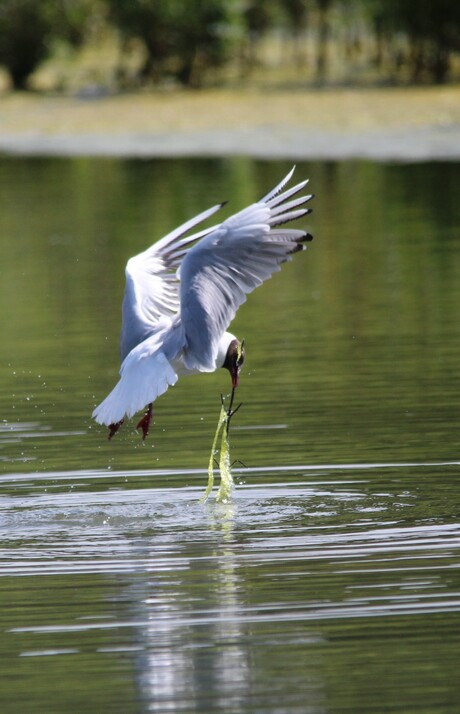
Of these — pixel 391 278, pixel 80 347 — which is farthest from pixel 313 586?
pixel 391 278

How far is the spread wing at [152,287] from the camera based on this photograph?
1039cm

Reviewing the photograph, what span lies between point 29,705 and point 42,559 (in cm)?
207

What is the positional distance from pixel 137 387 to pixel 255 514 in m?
0.86

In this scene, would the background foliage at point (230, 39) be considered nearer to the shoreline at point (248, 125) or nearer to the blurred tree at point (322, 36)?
the blurred tree at point (322, 36)

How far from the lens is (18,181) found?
115 ft

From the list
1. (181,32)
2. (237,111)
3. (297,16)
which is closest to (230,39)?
(181,32)

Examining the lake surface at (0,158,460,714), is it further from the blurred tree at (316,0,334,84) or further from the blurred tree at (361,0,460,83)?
the blurred tree at (316,0,334,84)

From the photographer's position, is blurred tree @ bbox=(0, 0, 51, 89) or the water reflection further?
blurred tree @ bbox=(0, 0, 51, 89)

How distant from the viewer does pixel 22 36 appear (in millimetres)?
58219

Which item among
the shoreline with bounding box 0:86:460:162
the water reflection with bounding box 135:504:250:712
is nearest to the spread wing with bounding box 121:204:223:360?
the water reflection with bounding box 135:504:250:712

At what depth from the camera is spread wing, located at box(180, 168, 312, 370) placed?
31.6 ft

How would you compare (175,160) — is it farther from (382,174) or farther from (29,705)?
(29,705)

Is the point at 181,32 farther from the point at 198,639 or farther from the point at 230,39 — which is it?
the point at 198,639

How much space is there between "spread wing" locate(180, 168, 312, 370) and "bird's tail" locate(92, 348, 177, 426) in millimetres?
250
